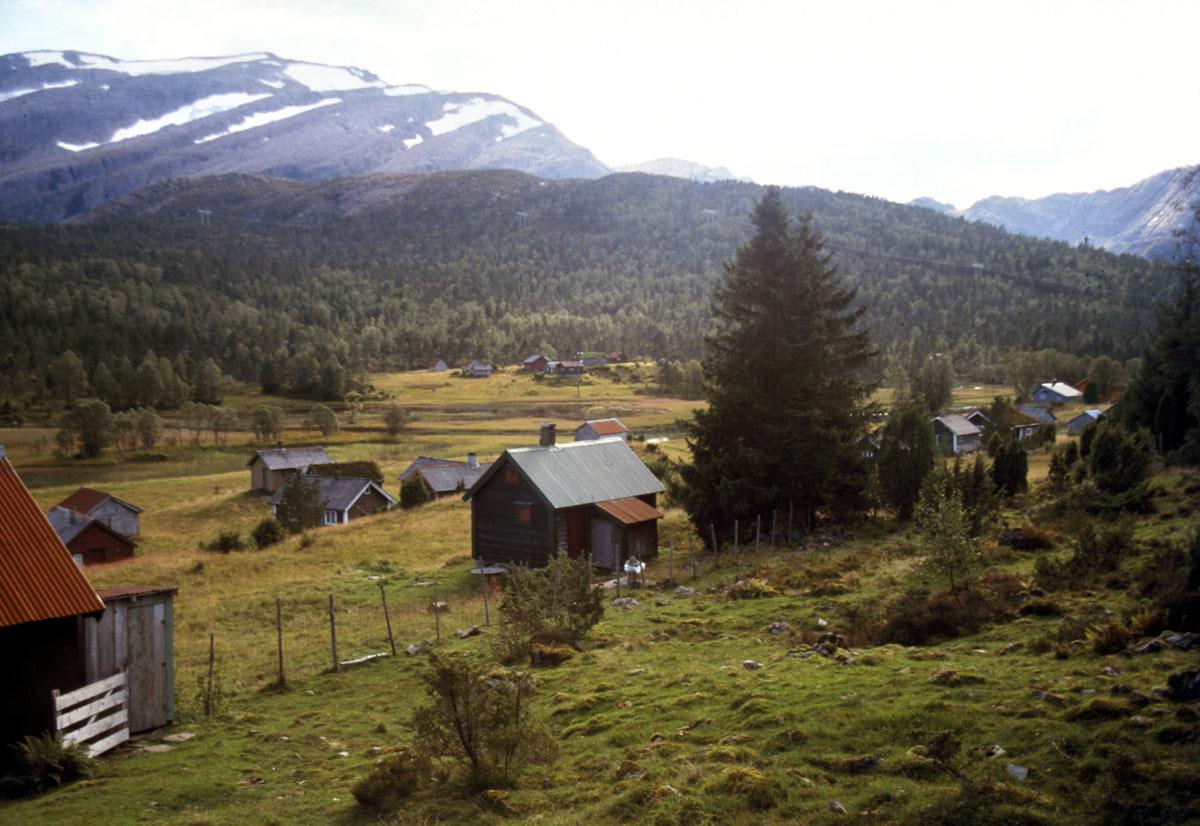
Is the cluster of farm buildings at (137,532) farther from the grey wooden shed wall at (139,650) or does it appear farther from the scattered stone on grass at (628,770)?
the scattered stone on grass at (628,770)

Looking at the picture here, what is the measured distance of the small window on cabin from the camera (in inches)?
1422

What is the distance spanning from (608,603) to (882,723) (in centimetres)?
1497

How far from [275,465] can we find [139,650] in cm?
6364

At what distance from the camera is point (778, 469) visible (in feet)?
115

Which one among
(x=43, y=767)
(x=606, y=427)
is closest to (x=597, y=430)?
(x=606, y=427)

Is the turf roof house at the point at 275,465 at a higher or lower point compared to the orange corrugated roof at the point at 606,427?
lower

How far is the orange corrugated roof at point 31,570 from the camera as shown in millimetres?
13070

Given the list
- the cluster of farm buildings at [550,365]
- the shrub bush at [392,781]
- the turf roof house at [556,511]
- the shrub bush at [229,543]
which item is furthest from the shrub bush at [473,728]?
the cluster of farm buildings at [550,365]

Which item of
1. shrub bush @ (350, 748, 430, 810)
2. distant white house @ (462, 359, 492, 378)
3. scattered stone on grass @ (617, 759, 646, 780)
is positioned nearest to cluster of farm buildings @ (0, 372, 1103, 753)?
shrub bush @ (350, 748, 430, 810)

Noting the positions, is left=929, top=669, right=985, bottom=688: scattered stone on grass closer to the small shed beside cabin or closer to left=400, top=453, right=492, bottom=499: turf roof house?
left=400, top=453, right=492, bottom=499: turf roof house

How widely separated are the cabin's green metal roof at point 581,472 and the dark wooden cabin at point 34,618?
22.3 m

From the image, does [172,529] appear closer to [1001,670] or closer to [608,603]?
[608,603]

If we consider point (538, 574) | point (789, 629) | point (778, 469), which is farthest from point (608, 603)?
point (778, 469)

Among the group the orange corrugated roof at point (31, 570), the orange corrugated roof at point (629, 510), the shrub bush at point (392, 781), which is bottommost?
the orange corrugated roof at point (629, 510)
